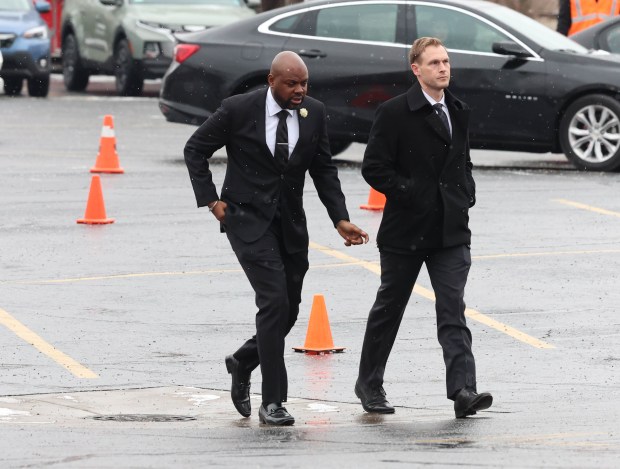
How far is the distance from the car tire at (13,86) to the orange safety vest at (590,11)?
8.76 metres

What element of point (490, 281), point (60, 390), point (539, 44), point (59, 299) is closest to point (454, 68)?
point (539, 44)

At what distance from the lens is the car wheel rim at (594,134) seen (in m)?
17.3

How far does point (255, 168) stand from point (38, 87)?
20.3 metres

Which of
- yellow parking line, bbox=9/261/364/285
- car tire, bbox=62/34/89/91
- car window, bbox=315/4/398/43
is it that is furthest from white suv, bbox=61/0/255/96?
yellow parking line, bbox=9/261/364/285

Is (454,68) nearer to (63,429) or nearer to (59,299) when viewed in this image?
(59,299)

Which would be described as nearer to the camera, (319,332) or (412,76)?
(319,332)

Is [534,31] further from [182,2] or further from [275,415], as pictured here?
[275,415]

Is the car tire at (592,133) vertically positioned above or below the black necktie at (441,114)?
below

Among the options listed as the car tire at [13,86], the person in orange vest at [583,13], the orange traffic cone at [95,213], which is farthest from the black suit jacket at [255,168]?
the car tire at [13,86]

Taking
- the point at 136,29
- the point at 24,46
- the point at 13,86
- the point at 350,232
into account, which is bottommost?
the point at 13,86

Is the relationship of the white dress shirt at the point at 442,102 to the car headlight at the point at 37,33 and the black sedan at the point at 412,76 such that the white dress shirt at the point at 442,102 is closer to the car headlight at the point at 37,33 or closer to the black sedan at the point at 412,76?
the black sedan at the point at 412,76

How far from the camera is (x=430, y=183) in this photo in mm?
7969

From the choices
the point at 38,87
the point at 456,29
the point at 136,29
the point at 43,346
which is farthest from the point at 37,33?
the point at 43,346

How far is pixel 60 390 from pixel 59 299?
245 centimetres
